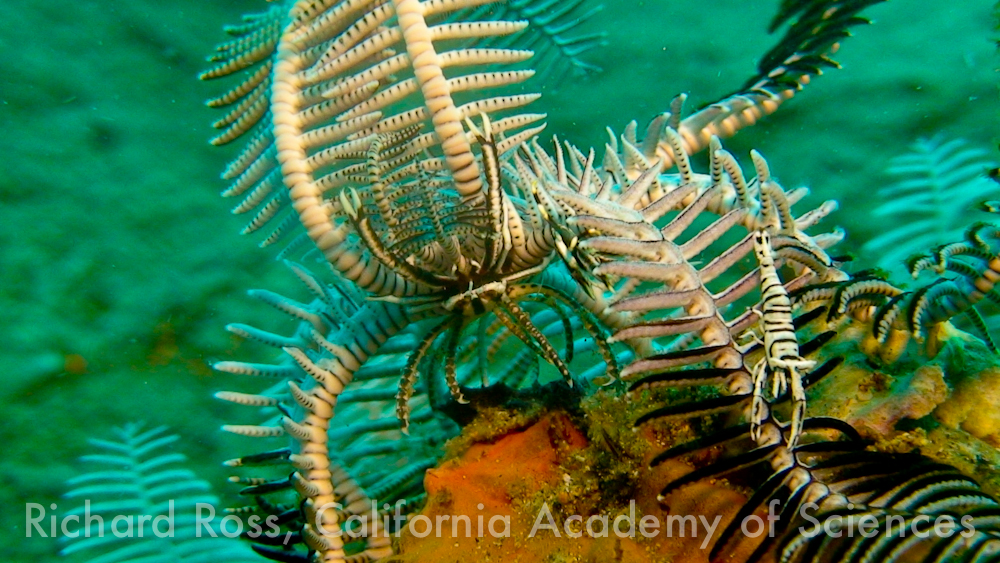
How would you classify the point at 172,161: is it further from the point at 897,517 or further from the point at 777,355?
the point at 897,517

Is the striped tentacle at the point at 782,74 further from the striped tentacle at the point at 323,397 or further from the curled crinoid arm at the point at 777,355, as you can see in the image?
the striped tentacle at the point at 323,397

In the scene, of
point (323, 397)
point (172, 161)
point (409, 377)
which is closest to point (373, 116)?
point (409, 377)

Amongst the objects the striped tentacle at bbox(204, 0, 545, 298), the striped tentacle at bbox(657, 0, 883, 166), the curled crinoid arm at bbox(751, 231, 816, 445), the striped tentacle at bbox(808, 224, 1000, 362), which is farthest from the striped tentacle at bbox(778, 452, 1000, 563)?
the striped tentacle at bbox(657, 0, 883, 166)

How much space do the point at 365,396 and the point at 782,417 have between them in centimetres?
174

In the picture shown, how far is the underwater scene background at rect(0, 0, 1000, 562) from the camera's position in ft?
13.1

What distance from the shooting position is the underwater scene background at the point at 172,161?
3992mm

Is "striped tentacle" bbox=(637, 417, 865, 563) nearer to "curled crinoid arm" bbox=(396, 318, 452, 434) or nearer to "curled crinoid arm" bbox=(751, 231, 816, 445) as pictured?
"curled crinoid arm" bbox=(751, 231, 816, 445)

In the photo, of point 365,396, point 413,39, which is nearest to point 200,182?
point 365,396

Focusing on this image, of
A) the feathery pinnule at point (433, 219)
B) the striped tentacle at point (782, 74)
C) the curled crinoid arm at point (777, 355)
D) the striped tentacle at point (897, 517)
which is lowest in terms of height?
A: the striped tentacle at point (897, 517)

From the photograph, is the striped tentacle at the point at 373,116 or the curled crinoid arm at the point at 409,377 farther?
the curled crinoid arm at the point at 409,377

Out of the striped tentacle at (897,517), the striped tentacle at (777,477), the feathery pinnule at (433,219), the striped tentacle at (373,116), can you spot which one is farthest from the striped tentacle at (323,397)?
the striped tentacle at (897,517)

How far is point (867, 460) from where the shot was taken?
1.19 m

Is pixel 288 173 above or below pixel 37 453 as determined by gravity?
above

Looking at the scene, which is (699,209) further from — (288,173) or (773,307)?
(288,173)
